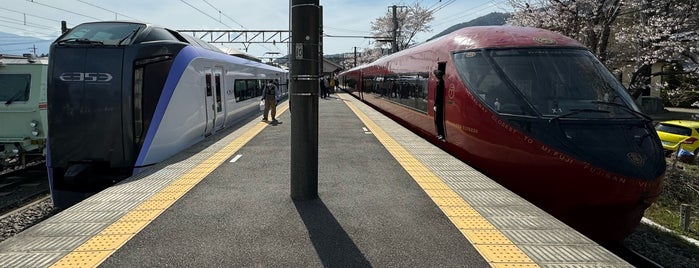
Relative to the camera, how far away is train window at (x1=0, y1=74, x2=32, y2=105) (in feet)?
34.0

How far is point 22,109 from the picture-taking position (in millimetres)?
10055

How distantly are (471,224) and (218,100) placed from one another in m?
8.04

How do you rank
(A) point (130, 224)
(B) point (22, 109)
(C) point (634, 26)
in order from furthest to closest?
(C) point (634, 26) → (B) point (22, 109) → (A) point (130, 224)

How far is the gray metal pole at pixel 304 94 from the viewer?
442 cm

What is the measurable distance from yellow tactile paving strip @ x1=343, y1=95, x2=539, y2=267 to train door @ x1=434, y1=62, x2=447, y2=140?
5.73 ft

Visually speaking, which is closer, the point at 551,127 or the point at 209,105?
the point at 551,127

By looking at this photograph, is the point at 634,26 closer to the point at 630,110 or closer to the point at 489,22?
the point at 630,110

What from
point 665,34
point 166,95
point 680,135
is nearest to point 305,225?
point 166,95

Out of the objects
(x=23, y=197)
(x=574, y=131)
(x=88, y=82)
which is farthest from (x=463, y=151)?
(x=23, y=197)

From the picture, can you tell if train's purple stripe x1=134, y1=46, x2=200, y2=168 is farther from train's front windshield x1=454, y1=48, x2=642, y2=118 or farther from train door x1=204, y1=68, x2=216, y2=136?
train's front windshield x1=454, y1=48, x2=642, y2=118

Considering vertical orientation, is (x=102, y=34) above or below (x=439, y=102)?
above

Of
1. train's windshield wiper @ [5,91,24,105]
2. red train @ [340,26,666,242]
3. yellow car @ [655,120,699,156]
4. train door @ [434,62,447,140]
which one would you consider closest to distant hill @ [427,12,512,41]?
train door @ [434,62,447,140]

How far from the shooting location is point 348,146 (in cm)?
872

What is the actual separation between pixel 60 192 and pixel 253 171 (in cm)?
302
